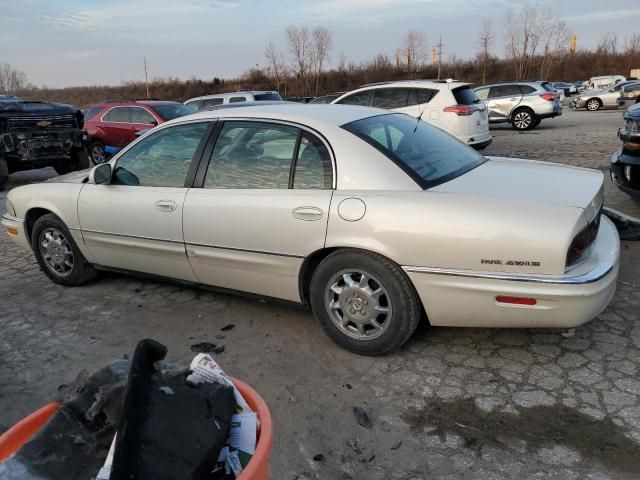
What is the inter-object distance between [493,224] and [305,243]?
113 cm

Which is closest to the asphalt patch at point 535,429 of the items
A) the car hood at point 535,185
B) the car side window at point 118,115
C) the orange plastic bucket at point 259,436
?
the car hood at point 535,185

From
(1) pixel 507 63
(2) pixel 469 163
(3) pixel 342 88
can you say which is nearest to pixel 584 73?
(1) pixel 507 63

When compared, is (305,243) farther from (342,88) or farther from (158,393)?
(342,88)

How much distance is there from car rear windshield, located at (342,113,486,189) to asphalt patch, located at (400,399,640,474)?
1.29m

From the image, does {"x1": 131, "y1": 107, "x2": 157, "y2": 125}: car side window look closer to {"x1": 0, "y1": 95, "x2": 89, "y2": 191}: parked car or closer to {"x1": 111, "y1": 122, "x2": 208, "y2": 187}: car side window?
{"x1": 0, "y1": 95, "x2": 89, "y2": 191}: parked car

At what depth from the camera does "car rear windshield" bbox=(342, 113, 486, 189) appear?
3.32 meters

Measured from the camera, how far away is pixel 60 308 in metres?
4.42

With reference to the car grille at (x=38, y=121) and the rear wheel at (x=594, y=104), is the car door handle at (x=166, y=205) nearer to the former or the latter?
the car grille at (x=38, y=121)

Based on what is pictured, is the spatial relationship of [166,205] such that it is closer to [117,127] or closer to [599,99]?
[117,127]

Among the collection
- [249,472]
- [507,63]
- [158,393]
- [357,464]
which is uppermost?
[507,63]

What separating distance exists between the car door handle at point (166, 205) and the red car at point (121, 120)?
7.98 metres

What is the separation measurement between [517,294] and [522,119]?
15761mm

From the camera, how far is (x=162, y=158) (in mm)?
4121

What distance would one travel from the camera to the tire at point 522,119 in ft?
55.6
